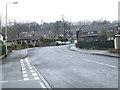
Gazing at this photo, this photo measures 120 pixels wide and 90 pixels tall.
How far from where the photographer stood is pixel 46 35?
129750 mm

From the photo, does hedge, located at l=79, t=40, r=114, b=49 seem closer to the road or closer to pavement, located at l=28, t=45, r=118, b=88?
pavement, located at l=28, t=45, r=118, b=88

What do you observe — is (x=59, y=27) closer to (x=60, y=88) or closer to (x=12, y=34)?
(x=12, y=34)

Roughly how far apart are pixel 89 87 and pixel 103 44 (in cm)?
3153

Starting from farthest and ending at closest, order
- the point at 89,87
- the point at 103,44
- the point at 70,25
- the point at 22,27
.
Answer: the point at 70,25
the point at 22,27
the point at 103,44
the point at 89,87

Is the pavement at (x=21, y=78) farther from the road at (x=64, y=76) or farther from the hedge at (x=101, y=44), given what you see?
the hedge at (x=101, y=44)

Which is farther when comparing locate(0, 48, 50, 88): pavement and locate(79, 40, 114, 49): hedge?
locate(79, 40, 114, 49): hedge

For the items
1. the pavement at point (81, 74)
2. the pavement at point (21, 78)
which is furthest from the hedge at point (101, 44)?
the pavement at point (21, 78)

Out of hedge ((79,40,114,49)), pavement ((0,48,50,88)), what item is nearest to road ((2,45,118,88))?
pavement ((0,48,50,88))

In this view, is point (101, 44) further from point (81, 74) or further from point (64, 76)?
point (64, 76)

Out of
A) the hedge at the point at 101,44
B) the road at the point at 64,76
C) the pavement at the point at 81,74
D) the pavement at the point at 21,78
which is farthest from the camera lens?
the hedge at the point at 101,44

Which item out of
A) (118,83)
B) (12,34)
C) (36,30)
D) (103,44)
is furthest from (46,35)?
(118,83)

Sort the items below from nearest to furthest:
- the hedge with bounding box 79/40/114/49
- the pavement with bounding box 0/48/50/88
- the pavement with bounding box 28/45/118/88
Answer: the pavement with bounding box 28/45/118/88 < the pavement with bounding box 0/48/50/88 < the hedge with bounding box 79/40/114/49

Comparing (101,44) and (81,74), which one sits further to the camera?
(101,44)

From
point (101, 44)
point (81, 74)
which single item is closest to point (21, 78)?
point (81, 74)
